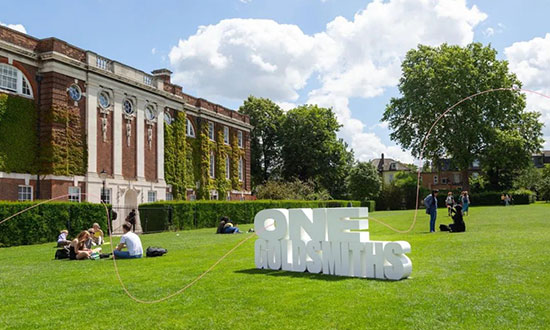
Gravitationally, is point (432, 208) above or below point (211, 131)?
below

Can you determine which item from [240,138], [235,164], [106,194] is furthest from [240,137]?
[106,194]

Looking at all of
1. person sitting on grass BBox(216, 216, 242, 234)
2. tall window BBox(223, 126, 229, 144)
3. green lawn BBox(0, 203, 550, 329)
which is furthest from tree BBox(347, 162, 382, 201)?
green lawn BBox(0, 203, 550, 329)

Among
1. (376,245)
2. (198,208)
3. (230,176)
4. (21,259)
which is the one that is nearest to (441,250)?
(376,245)

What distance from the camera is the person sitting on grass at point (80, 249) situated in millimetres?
16094

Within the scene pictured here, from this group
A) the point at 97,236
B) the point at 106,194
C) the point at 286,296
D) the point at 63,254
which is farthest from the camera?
the point at 106,194

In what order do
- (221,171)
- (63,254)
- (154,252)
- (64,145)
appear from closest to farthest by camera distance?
(154,252) → (63,254) → (64,145) → (221,171)

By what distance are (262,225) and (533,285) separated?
20.6 feet

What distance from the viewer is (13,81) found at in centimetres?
3108

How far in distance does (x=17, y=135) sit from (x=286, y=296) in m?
27.2

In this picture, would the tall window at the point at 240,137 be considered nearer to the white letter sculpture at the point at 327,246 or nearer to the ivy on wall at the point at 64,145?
the ivy on wall at the point at 64,145

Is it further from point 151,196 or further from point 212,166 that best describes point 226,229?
point 212,166

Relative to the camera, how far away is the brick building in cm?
3092

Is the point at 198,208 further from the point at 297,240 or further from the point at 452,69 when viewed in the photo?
the point at 452,69

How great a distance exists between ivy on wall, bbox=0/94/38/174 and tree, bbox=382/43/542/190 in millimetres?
39901
